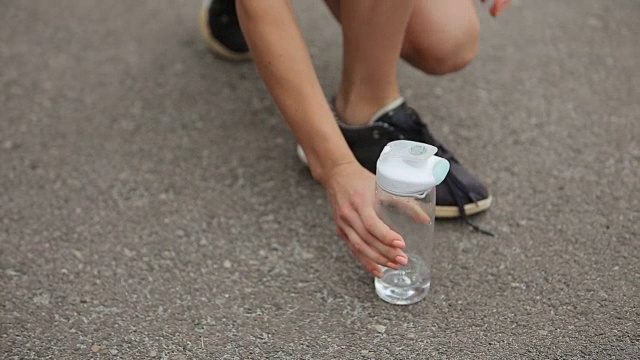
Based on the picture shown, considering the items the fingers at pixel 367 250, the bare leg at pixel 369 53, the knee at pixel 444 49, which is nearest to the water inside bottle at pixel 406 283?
the fingers at pixel 367 250

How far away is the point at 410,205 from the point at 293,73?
284 mm

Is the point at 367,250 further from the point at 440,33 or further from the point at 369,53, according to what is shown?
the point at 440,33

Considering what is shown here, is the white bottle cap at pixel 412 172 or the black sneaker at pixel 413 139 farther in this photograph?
the black sneaker at pixel 413 139

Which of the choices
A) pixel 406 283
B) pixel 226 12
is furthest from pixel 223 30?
pixel 406 283

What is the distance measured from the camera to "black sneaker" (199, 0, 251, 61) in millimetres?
2158

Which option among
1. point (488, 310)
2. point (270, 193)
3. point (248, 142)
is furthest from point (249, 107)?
point (488, 310)

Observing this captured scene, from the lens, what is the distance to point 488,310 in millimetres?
1496

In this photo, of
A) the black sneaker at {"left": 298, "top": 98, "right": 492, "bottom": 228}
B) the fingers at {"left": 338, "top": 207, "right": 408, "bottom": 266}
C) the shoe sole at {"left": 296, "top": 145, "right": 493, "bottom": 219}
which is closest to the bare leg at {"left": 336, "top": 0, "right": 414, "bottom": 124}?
the black sneaker at {"left": 298, "top": 98, "right": 492, "bottom": 228}

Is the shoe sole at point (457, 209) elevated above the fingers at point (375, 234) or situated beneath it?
situated beneath

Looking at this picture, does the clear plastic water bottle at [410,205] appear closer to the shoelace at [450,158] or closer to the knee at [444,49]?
the shoelace at [450,158]

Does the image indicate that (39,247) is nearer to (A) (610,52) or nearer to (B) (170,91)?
(B) (170,91)

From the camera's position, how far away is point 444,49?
1.77 metres

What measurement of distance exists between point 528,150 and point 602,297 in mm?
464

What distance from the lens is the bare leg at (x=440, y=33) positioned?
1.75 meters
